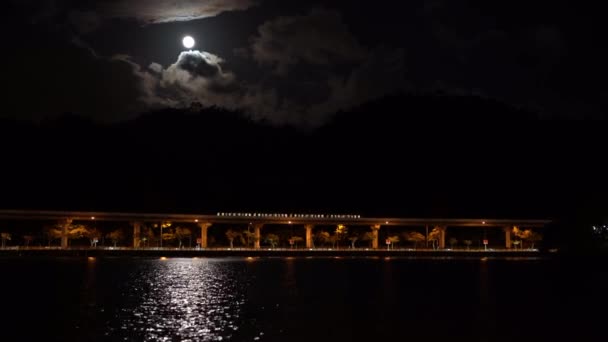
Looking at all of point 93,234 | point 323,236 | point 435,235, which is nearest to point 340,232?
point 323,236

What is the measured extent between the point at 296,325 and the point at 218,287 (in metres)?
19.2

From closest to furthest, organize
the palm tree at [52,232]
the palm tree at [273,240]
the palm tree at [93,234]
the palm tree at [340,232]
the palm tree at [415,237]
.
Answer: the palm tree at [52,232] → the palm tree at [93,234] → the palm tree at [340,232] → the palm tree at [273,240] → the palm tree at [415,237]

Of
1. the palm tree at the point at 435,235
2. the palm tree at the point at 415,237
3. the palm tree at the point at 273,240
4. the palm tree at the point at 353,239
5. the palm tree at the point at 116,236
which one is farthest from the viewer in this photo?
the palm tree at the point at 415,237

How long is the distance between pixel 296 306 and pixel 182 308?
6.12 meters

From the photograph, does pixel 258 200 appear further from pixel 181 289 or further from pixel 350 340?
pixel 350 340

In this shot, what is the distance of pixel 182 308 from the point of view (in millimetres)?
39438

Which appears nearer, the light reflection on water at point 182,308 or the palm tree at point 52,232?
the light reflection on water at point 182,308

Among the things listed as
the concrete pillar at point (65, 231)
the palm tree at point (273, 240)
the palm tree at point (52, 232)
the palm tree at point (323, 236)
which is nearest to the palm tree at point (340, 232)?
the palm tree at point (323, 236)

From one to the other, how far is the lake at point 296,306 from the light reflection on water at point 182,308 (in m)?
0.06

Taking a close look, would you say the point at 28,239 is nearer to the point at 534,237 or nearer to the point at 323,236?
the point at 323,236

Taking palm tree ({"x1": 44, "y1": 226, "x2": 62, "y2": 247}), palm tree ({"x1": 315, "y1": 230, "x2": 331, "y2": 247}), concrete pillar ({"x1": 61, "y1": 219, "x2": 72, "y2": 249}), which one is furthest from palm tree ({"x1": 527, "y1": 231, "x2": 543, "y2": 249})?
palm tree ({"x1": 44, "y1": 226, "x2": 62, "y2": 247})

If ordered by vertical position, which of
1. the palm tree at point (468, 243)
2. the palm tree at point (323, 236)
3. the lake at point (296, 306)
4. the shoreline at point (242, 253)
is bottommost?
the lake at point (296, 306)

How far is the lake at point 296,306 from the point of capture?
103 feet

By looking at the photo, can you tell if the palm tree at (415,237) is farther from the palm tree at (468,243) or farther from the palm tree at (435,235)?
the palm tree at (468,243)
